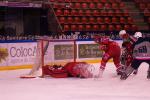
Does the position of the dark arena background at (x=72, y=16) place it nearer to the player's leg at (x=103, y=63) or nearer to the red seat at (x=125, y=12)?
the red seat at (x=125, y=12)

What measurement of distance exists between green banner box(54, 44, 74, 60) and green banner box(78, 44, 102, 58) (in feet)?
5.89

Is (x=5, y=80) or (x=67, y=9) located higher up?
(x=67, y=9)

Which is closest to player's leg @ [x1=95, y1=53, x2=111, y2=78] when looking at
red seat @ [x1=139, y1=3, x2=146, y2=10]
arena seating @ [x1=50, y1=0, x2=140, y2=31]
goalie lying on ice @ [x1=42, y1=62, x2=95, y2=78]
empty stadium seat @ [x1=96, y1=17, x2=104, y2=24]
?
Answer: goalie lying on ice @ [x1=42, y1=62, x2=95, y2=78]

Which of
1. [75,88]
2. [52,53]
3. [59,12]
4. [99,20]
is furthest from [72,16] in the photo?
[75,88]

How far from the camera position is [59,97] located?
5973 millimetres

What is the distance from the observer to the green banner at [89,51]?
41.0 feet

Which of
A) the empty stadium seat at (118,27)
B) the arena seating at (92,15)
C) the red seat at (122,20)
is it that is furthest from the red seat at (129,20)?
the empty stadium seat at (118,27)

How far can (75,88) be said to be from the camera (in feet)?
23.3

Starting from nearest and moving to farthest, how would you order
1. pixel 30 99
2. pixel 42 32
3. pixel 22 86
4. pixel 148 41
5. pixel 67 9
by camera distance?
pixel 30 99 < pixel 22 86 < pixel 148 41 < pixel 42 32 < pixel 67 9

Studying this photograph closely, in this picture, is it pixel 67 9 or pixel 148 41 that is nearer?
pixel 148 41

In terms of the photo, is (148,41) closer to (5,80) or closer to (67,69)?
(67,69)

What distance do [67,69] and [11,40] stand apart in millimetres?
2603

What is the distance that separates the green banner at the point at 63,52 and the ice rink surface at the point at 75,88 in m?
1.28

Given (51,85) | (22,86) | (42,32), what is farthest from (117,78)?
(42,32)
